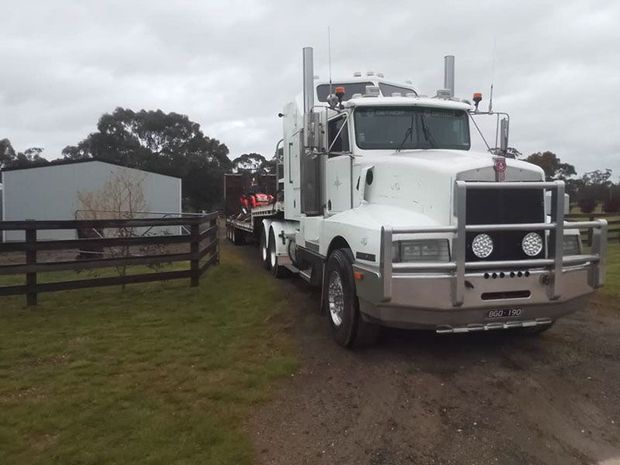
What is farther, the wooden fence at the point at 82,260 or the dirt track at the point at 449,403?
the wooden fence at the point at 82,260

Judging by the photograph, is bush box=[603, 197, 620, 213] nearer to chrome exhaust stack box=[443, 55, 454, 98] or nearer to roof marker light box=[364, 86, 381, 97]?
chrome exhaust stack box=[443, 55, 454, 98]

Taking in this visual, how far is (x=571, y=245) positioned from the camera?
5004 millimetres

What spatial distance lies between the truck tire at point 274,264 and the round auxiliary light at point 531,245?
5652 mm

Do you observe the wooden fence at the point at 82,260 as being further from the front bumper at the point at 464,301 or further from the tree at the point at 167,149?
the tree at the point at 167,149

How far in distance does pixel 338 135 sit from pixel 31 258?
4.70 m

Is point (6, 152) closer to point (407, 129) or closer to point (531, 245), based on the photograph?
point (407, 129)

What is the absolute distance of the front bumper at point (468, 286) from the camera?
14.3ft

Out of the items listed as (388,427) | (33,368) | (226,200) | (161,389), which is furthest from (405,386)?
(226,200)

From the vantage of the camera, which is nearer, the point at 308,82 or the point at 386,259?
the point at 386,259

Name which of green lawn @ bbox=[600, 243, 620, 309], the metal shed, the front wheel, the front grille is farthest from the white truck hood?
the metal shed

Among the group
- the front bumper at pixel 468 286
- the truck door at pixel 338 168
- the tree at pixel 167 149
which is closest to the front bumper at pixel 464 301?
the front bumper at pixel 468 286

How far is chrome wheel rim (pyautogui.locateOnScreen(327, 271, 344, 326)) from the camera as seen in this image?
18.3 ft

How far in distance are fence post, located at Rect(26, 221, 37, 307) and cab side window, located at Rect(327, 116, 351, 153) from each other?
14.4 feet

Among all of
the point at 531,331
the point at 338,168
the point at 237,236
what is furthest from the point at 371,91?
the point at 237,236
